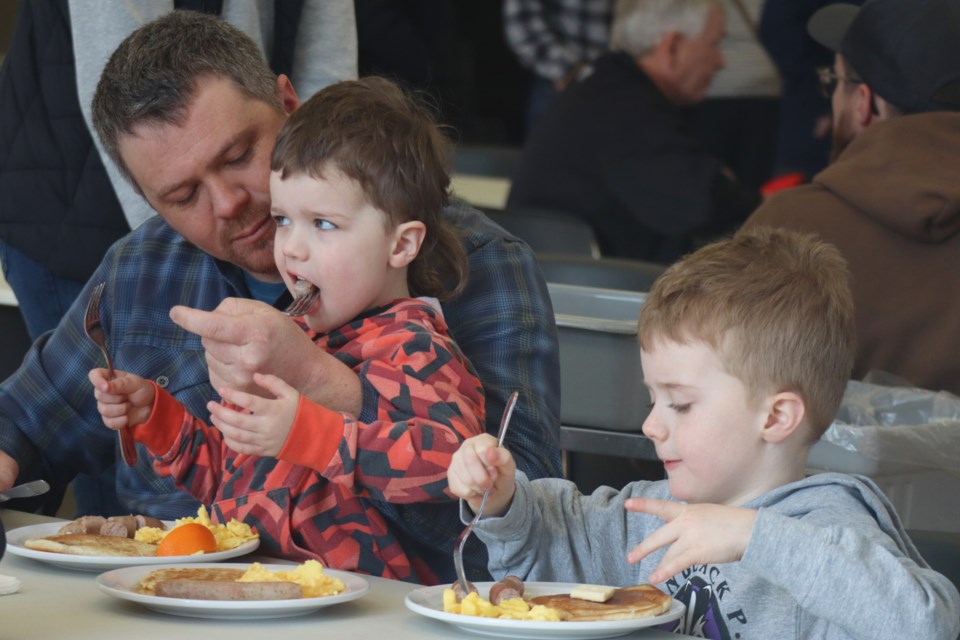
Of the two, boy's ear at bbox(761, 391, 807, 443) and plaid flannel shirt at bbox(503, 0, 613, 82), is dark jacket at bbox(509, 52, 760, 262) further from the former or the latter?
boy's ear at bbox(761, 391, 807, 443)

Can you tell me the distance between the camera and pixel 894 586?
1.22 metres

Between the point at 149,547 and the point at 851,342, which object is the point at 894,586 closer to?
the point at 851,342

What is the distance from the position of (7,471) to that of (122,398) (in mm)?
231

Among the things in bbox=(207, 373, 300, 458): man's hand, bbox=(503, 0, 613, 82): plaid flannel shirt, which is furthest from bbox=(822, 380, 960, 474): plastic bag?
bbox=(503, 0, 613, 82): plaid flannel shirt

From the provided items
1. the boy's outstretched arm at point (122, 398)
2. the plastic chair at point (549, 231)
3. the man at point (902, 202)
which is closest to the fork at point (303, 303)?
the boy's outstretched arm at point (122, 398)

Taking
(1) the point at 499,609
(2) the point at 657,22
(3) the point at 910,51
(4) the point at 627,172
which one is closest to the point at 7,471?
(1) the point at 499,609

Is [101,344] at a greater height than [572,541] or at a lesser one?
greater

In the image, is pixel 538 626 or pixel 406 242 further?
pixel 406 242

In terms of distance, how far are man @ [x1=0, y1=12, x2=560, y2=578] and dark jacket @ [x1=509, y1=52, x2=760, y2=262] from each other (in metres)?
2.44

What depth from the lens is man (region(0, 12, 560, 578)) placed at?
177 cm

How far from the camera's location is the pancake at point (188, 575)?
1229 mm

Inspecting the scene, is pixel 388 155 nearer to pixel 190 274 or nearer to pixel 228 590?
pixel 190 274

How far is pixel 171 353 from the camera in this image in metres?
1.84

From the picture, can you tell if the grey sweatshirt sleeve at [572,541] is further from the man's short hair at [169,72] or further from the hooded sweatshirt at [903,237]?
the hooded sweatshirt at [903,237]
